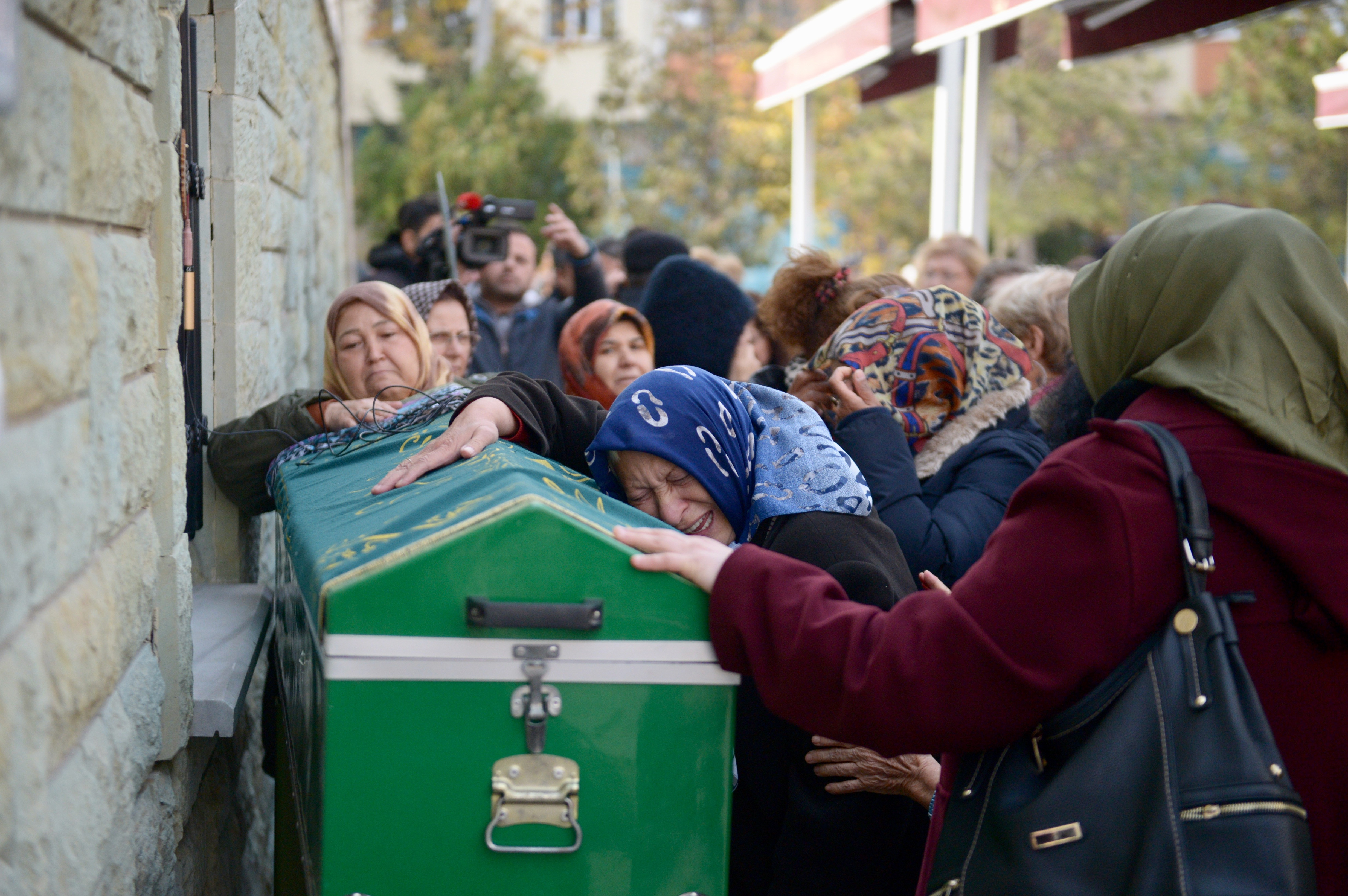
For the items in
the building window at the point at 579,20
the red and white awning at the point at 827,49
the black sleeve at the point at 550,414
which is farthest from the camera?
the building window at the point at 579,20

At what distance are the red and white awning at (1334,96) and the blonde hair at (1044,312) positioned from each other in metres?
3.90

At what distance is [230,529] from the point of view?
3029mm

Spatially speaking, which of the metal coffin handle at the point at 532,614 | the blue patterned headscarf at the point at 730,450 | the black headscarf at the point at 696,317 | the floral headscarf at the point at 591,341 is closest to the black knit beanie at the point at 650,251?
the black headscarf at the point at 696,317

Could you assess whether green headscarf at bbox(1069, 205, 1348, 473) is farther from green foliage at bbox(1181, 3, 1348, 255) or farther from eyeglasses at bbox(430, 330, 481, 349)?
green foliage at bbox(1181, 3, 1348, 255)

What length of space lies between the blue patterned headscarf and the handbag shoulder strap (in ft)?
2.14

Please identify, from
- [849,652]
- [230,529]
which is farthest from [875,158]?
[849,652]

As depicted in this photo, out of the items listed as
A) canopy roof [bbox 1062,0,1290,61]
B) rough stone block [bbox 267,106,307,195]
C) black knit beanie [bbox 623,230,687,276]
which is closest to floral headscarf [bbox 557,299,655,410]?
rough stone block [bbox 267,106,307,195]

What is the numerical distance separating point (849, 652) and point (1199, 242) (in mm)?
709

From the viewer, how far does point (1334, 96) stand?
677 cm

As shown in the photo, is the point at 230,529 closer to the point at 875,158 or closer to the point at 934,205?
the point at 934,205

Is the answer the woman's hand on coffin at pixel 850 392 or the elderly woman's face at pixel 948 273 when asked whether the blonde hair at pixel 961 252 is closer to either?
the elderly woman's face at pixel 948 273

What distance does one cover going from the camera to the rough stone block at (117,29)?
124cm

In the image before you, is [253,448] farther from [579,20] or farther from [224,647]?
Result: [579,20]

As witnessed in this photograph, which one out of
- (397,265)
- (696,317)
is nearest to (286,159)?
(696,317)
